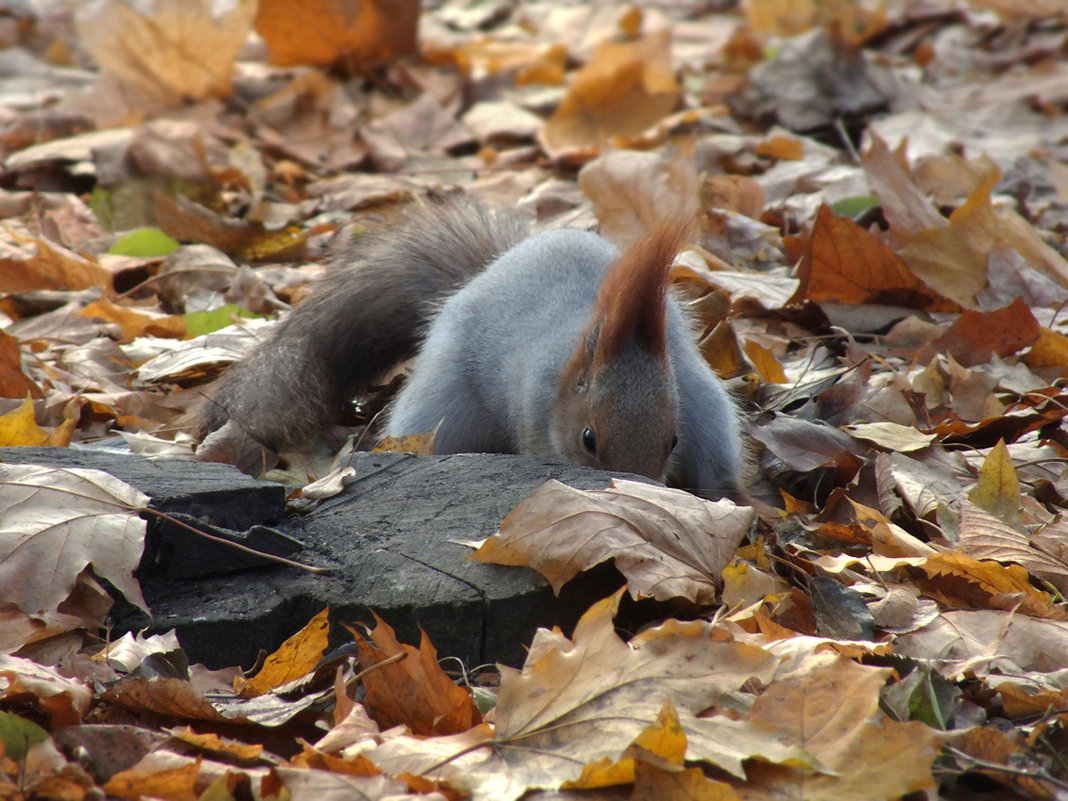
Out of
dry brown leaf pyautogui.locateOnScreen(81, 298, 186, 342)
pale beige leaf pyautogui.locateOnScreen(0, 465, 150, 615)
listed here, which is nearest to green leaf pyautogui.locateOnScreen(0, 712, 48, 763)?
pale beige leaf pyautogui.locateOnScreen(0, 465, 150, 615)

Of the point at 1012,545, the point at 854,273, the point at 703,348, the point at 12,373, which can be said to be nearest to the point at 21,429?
the point at 12,373

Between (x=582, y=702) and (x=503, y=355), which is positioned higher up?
(x=582, y=702)

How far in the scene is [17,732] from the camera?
1446 mm

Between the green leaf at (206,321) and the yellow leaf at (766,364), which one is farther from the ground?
the green leaf at (206,321)

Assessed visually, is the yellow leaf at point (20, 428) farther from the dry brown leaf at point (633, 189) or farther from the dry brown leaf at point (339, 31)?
the dry brown leaf at point (339, 31)

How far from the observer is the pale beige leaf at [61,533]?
5.73 feet

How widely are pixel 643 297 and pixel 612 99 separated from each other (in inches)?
115

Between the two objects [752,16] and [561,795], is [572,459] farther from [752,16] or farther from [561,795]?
[752,16]

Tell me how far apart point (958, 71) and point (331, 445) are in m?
3.89

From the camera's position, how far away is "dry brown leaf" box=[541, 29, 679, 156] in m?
4.82

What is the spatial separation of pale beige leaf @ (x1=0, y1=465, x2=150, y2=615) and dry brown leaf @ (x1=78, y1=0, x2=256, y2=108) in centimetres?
340

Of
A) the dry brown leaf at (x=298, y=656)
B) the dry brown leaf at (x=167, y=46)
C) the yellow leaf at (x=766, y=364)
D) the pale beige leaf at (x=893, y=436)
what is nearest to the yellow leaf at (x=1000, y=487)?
the pale beige leaf at (x=893, y=436)

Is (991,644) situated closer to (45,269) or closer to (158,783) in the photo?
(158,783)

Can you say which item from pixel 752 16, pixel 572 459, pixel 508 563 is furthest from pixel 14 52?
pixel 508 563
